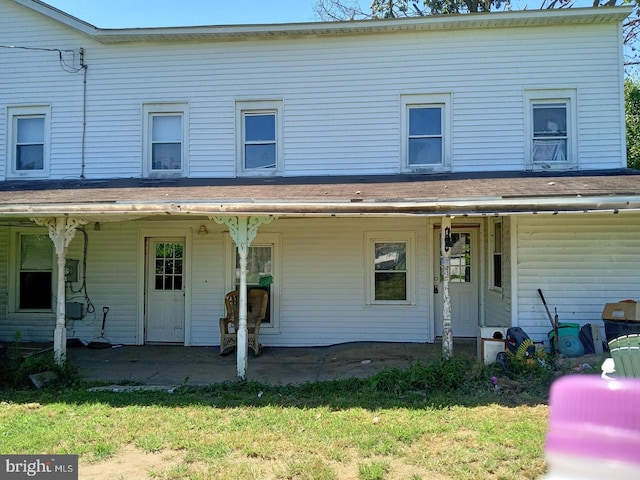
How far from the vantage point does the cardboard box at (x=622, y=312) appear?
22.7ft

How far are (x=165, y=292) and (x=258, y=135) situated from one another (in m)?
3.85

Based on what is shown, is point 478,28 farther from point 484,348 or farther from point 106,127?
point 106,127

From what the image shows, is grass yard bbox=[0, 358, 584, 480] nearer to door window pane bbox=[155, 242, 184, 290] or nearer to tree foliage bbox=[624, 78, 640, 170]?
door window pane bbox=[155, 242, 184, 290]

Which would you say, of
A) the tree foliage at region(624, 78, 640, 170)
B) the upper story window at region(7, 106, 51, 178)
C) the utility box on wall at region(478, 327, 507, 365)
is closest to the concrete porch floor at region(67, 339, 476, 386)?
the utility box on wall at region(478, 327, 507, 365)

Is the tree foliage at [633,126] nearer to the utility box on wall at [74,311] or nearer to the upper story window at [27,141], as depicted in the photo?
the utility box on wall at [74,311]

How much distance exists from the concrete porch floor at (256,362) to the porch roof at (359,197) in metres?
2.54

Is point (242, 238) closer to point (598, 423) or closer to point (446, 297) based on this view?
point (446, 297)

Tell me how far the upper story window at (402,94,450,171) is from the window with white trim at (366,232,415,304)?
1.48 metres

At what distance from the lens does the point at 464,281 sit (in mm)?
9648

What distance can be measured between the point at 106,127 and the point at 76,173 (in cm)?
116

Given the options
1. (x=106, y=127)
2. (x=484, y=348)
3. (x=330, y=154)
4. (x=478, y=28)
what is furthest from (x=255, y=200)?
(x=478, y=28)

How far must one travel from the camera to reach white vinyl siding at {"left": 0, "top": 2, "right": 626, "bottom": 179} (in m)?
8.80

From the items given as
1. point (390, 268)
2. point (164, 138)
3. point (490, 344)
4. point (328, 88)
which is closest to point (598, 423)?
point (490, 344)

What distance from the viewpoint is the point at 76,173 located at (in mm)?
9750
